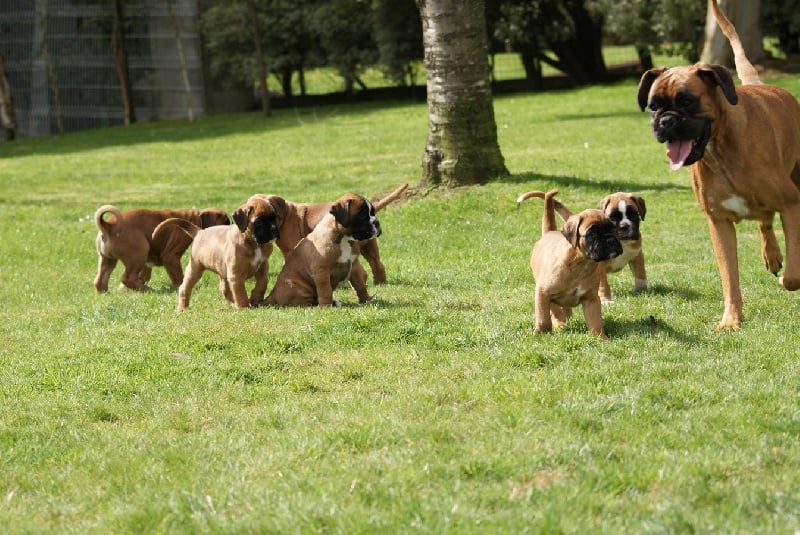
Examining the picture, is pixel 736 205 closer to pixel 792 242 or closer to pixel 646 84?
pixel 792 242

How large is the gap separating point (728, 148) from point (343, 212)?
3601 millimetres

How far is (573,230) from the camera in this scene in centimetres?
823

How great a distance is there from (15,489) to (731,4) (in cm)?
2950

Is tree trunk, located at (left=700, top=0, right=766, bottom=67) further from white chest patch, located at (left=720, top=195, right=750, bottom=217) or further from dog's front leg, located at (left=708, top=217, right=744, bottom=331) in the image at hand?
white chest patch, located at (left=720, top=195, right=750, bottom=217)

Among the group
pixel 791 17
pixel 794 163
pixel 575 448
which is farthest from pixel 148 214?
pixel 791 17

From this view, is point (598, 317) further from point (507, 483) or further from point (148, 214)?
point (148, 214)

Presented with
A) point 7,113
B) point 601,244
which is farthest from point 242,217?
point 7,113

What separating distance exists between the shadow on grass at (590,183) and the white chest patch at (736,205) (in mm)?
7759

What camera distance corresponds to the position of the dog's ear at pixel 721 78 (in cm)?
796

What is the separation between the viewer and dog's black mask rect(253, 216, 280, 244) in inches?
412

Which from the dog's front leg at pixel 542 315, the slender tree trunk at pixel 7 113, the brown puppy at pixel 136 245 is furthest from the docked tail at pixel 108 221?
the slender tree trunk at pixel 7 113

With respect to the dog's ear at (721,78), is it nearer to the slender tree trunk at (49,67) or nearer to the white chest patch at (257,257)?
the white chest patch at (257,257)

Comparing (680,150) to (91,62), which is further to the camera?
(91,62)

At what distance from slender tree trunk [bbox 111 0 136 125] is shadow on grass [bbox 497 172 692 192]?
90.7 feet
